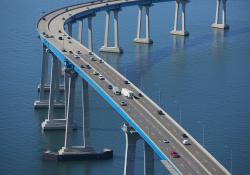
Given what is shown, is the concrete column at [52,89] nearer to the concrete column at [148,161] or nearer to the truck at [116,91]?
the truck at [116,91]

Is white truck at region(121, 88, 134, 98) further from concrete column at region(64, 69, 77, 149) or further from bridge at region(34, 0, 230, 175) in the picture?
concrete column at region(64, 69, 77, 149)

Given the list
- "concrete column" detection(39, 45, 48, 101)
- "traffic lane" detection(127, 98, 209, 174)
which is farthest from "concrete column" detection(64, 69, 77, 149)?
"concrete column" detection(39, 45, 48, 101)

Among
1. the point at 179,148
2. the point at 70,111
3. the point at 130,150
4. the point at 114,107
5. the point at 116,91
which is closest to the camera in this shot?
the point at 179,148

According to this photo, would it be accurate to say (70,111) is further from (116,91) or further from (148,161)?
(148,161)

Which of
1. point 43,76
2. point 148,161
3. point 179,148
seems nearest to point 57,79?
point 43,76

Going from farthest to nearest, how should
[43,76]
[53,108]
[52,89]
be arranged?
[43,76]
[53,108]
[52,89]

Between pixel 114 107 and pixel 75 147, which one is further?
pixel 75 147

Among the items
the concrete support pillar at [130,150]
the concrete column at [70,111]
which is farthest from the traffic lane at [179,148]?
the concrete column at [70,111]

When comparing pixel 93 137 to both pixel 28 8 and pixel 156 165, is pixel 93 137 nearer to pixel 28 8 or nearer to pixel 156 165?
pixel 156 165

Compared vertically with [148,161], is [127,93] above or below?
above
